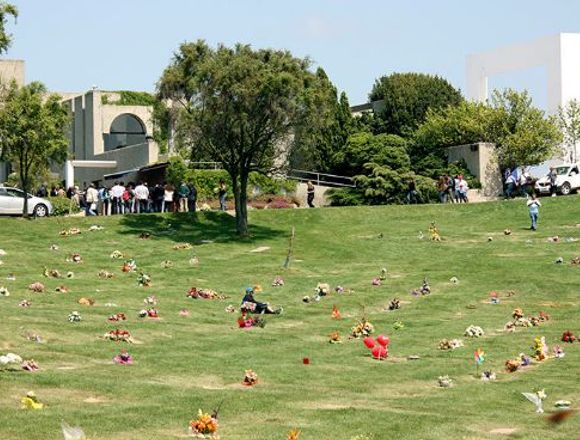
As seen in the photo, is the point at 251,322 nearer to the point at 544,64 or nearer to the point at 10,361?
the point at 10,361

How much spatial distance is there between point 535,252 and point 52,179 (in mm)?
42518

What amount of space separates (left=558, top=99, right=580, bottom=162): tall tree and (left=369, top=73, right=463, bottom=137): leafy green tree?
9.32 meters

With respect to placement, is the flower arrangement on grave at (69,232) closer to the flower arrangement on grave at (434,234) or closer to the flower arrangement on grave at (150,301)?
the flower arrangement on grave at (434,234)

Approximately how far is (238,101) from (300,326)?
2458cm

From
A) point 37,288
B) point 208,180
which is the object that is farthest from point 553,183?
point 37,288

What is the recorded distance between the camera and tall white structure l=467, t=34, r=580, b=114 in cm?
9475

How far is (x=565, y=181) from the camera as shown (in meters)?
72.8

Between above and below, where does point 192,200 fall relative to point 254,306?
above

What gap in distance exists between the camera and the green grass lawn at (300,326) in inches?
765

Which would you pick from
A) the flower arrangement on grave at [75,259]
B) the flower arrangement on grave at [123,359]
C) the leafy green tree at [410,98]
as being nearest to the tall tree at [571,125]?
the leafy green tree at [410,98]

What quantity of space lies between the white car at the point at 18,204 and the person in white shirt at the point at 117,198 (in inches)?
131

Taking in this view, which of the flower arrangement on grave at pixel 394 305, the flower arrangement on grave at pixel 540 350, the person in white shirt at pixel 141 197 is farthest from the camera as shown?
the person in white shirt at pixel 141 197

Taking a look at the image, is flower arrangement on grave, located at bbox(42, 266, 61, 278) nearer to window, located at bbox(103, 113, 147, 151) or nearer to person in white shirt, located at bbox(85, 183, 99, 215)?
person in white shirt, located at bbox(85, 183, 99, 215)

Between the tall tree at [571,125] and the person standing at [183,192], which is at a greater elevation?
the tall tree at [571,125]
